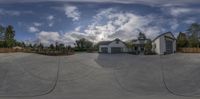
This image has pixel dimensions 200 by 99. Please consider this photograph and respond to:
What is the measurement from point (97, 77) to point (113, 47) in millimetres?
4348

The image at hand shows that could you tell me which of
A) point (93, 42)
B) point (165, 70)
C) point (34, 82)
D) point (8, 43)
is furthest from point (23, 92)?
point (165, 70)

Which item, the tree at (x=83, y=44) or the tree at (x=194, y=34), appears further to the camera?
the tree at (x=194, y=34)

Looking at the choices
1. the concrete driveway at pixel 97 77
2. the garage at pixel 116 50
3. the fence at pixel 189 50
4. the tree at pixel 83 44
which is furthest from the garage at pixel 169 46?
the tree at pixel 83 44

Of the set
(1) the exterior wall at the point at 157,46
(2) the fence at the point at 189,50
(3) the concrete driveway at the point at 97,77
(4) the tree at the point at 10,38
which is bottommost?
(3) the concrete driveway at the point at 97,77

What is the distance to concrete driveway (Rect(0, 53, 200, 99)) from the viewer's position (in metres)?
12.0

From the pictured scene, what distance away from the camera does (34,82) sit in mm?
13711

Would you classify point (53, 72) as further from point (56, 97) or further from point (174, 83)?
point (174, 83)

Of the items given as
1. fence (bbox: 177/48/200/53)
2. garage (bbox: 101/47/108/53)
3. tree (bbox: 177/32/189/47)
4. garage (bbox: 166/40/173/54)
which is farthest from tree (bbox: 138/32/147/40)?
fence (bbox: 177/48/200/53)

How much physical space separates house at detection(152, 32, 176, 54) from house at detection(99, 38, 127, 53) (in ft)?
3.50

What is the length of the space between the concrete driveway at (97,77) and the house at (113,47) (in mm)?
363

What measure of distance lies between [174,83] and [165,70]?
1916 millimetres

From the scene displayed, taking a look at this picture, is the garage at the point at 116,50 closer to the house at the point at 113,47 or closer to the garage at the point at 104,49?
the house at the point at 113,47

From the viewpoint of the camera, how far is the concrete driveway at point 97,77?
11969 millimetres

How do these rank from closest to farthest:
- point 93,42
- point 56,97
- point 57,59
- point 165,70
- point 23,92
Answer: point 93,42 < point 56,97 < point 23,92 < point 57,59 < point 165,70
